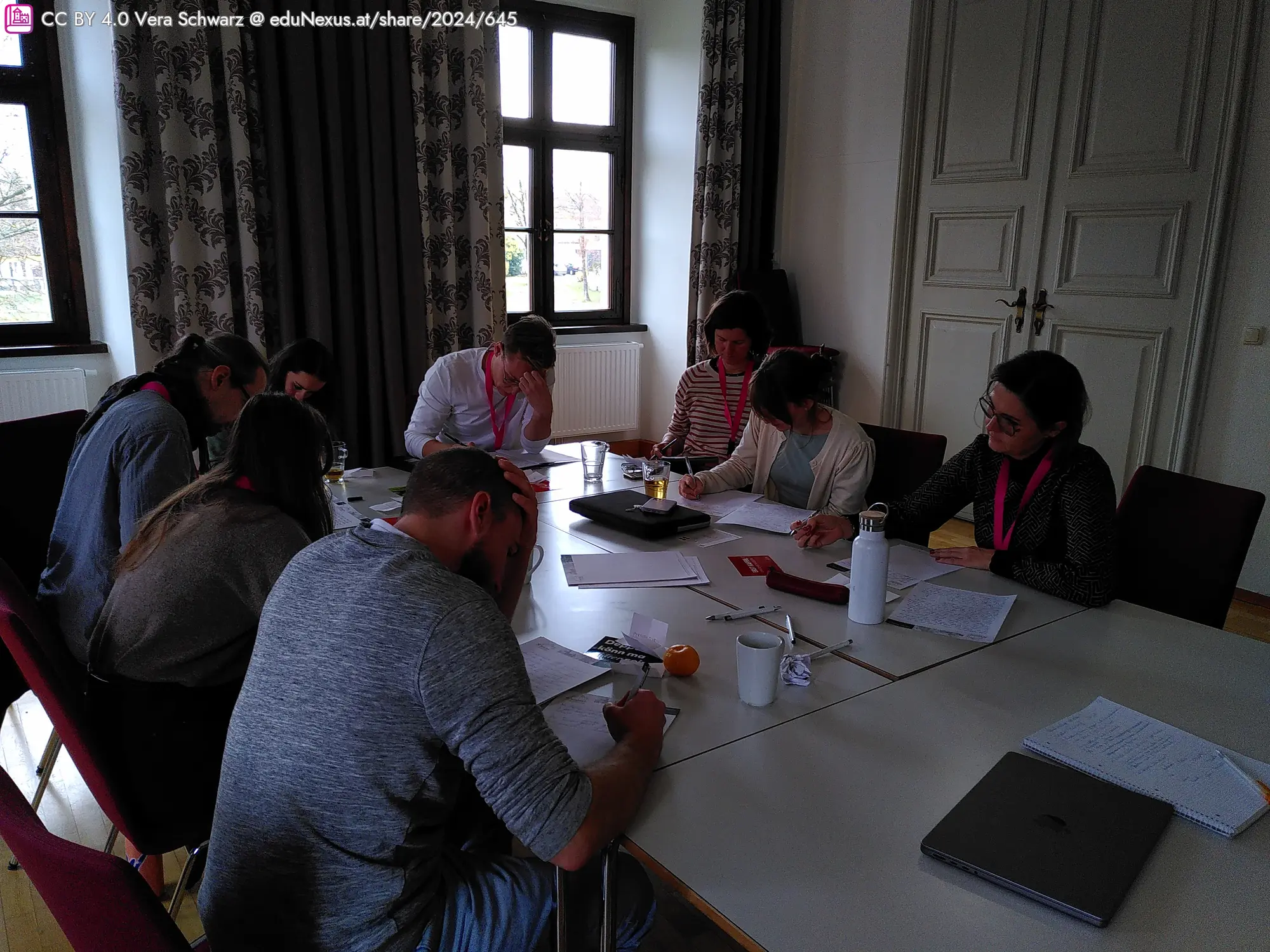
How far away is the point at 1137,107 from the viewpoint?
3.88 m

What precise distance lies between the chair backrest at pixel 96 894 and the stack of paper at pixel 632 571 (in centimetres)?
121

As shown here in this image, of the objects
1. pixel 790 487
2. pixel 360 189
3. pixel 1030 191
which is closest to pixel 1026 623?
pixel 790 487

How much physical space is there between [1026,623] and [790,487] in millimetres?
1061

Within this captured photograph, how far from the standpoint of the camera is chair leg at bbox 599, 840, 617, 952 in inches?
44.6

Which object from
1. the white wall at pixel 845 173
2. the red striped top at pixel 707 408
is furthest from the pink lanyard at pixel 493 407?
the white wall at pixel 845 173

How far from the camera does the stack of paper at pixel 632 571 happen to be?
1.95 metres

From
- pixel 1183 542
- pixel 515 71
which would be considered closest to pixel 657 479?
pixel 1183 542

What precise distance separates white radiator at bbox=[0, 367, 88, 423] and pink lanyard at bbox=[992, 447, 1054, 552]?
3.43 meters

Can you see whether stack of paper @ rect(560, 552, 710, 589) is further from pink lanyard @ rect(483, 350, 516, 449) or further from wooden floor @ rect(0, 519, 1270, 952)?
pink lanyard @ rect(483, 350, 516, 449)

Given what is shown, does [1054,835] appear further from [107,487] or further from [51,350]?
[51,350]

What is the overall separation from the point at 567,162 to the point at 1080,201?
2.75m

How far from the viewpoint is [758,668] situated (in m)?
1.40

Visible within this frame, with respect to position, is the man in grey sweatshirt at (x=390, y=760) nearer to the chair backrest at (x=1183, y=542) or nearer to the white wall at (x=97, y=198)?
the chair backrest at (x=1183, y=542)

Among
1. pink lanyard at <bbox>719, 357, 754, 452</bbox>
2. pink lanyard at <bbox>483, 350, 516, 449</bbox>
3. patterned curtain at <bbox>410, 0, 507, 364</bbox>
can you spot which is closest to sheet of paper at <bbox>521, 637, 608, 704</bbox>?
pink lanyard at <bbox>483, 350, 516, 449</bbox>
